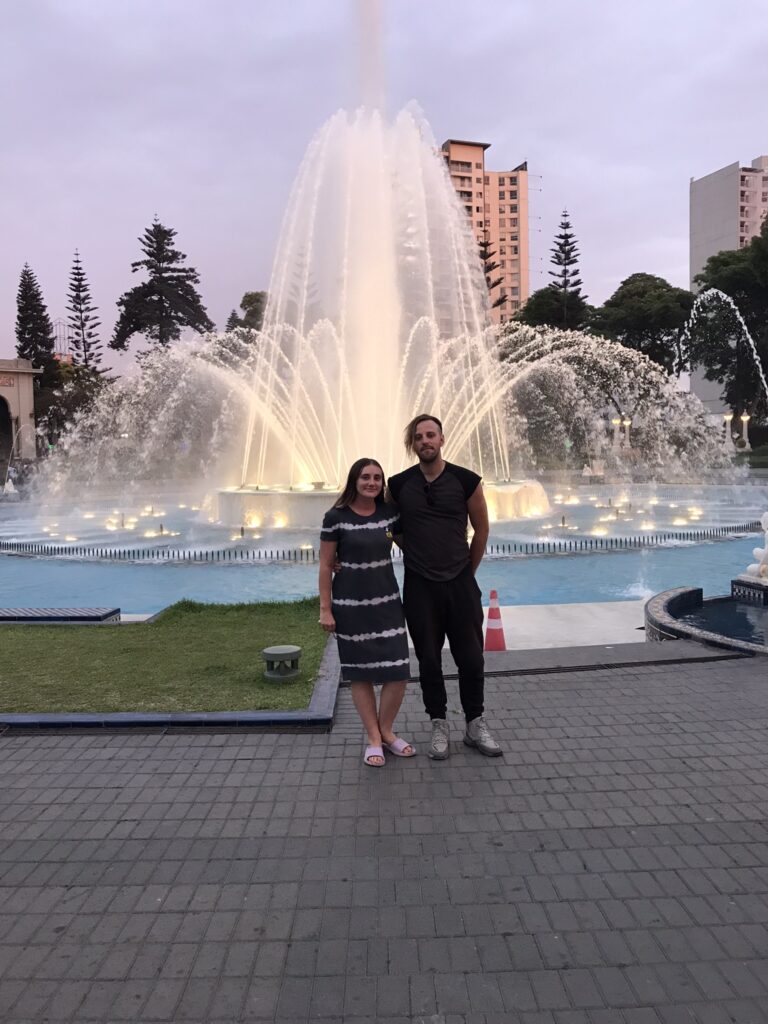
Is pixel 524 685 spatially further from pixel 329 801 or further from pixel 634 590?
pixel 634 590

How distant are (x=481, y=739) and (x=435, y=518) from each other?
4.67ft

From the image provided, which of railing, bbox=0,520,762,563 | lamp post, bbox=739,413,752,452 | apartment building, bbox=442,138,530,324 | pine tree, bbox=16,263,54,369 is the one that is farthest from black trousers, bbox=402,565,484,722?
apartment building, bbox=442,138,530,324

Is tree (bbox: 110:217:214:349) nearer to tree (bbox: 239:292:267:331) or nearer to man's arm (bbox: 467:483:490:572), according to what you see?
tree (bbox: 239:292:267:331)

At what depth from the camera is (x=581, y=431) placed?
165ft

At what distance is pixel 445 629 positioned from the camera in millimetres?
4789

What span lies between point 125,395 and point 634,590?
45.9m

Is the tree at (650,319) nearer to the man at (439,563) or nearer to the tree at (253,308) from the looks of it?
the tree at (253,308)

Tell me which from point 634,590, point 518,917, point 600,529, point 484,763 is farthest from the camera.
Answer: point 600,529

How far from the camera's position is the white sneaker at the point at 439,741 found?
4699 millimetres

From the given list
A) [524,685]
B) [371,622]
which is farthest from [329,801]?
[524,685]

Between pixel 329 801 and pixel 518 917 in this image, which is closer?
pixel 518 917

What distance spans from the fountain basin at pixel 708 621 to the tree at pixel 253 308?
5877 cm

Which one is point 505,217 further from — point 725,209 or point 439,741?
point 439,741

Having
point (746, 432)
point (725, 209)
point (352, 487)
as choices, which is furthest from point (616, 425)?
point (725, 209)
